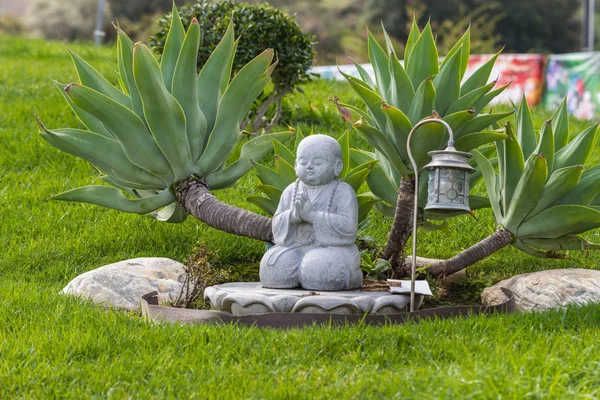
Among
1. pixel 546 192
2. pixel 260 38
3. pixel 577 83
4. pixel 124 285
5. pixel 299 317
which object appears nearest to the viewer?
pixel 299 317

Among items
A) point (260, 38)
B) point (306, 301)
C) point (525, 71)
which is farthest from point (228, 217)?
point (525, 71)

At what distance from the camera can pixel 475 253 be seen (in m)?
5.15

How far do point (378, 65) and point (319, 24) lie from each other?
28.5 meters

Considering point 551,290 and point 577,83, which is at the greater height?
point 577,83

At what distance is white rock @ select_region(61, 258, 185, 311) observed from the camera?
5180 mm

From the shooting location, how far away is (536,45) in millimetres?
30172

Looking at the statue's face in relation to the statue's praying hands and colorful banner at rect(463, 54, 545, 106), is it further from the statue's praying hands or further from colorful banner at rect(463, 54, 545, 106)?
colorful banner at rect(463, 54, 545, 106)

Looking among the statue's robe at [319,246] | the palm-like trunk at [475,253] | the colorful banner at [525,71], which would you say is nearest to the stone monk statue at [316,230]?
the statue's robe at [319,246]

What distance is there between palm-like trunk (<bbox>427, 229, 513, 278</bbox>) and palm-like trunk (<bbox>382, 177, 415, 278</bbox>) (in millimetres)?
205

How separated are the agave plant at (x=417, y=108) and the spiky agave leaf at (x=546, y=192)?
0.86 feet

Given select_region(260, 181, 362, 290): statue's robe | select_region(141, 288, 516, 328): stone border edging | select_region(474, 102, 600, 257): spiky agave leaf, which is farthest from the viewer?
select_region(474, 102, 600, 257): spiky agave leaf

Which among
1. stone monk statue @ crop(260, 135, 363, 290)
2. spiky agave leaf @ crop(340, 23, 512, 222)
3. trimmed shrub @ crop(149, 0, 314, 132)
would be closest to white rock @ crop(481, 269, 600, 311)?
spiky agave leaf @ crop(340, 23, 512, 222)

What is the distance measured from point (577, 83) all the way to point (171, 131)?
41.0 ft

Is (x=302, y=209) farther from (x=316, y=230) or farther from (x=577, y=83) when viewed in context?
(x=577, y=83)
